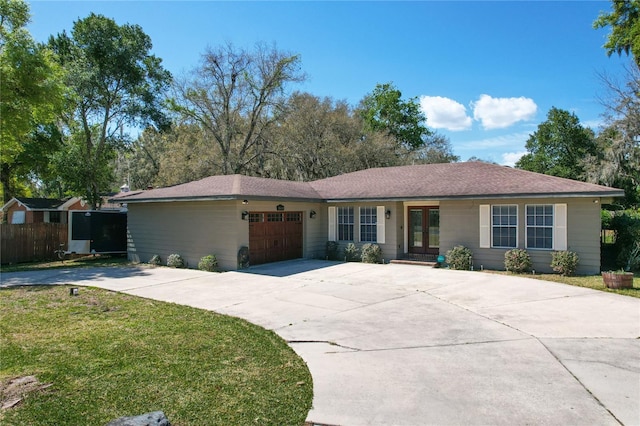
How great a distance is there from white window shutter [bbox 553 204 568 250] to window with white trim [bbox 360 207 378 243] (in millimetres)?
6062

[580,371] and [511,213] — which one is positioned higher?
[511,213]

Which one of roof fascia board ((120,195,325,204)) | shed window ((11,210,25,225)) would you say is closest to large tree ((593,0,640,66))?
roof fascia board ((120,195,325,204))

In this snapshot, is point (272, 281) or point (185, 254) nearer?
point (272, 281)

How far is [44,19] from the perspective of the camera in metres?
15.1

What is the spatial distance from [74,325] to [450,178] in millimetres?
13199

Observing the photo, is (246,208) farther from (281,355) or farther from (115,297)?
(281,355)

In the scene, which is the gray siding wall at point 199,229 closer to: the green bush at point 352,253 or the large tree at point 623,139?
the green bush at point 352,253

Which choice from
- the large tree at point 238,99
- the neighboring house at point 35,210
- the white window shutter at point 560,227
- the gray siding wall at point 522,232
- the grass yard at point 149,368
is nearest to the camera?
the grass yard at point 149,368

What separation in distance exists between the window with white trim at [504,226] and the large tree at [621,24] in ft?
52.2

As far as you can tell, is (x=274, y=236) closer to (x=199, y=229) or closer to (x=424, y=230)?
(x=199, y=229)

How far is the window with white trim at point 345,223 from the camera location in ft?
53.1

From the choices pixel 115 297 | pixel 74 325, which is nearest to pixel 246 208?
pixel 115 297

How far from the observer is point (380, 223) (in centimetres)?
1541

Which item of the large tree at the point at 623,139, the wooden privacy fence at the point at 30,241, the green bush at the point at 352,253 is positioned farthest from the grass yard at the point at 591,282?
the wooden privacy fence at the point at 30,241
